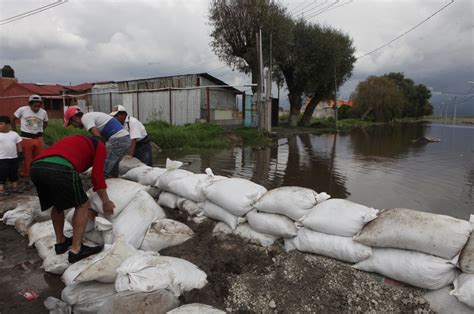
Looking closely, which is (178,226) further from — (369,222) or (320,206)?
(369,222)

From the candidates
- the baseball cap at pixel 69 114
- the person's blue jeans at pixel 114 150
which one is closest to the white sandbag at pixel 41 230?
the person's blue jeans at pixel 114 150

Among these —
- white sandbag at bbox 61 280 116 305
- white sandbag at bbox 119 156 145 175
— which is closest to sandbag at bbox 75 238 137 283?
white sandbag at bbox 61 280 116 305

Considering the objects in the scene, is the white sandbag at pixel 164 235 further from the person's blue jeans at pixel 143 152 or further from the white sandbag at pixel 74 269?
the person's blue jeans at pixel 143 152

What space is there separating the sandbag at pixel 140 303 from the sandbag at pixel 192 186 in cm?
150

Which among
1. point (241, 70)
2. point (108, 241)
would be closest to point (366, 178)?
point (108, 241)

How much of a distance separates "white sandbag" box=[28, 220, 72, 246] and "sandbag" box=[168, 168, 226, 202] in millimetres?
1094

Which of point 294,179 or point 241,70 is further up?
point 241,70

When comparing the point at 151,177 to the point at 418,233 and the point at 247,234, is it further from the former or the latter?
the point at 418,233

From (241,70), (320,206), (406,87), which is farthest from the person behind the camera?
(406,87)

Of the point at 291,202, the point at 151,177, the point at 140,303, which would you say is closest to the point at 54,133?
the point at 151,177

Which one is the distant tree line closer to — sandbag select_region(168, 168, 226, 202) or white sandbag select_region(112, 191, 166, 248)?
sandbag select_region(168, 168, 226, 202)

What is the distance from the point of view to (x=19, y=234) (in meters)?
3.38

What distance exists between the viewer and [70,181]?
235 cm

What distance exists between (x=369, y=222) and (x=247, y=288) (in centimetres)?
104
